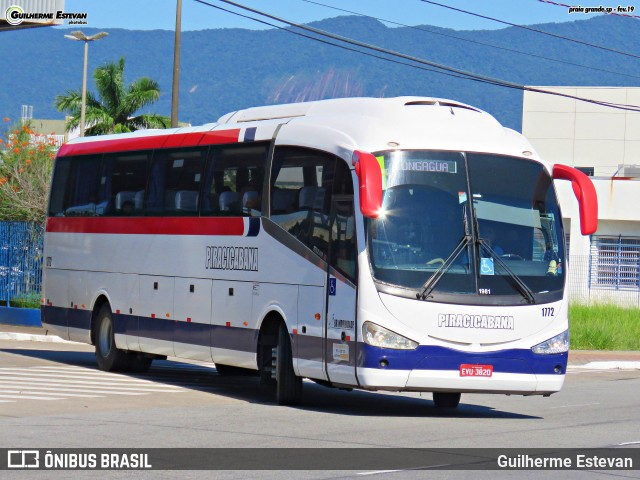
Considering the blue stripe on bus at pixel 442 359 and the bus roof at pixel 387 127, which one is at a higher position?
the bus roof at pixel 387 127

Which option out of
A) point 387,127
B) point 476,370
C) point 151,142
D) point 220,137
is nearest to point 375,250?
point 387,127

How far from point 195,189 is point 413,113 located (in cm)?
398

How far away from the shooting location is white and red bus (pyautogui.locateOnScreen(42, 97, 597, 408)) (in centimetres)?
1471

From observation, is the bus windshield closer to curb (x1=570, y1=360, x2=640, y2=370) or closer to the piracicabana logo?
curb (x1=570, y1=360, x2=640, y2=370)

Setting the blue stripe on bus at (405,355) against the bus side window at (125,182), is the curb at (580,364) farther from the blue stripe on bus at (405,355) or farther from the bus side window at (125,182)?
the blue stripe on bus at (405,355)

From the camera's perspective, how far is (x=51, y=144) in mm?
42250

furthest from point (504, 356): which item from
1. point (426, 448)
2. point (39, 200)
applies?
point (39, 200)

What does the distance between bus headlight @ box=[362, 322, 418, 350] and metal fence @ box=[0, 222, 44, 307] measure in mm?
16338

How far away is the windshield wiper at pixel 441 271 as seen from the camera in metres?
14.7

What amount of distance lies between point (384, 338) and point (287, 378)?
1.90 metres

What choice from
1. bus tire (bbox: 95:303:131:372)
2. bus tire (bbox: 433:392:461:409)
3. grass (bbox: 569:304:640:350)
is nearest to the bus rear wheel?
bus tire (bbox: 95:303:131:372)

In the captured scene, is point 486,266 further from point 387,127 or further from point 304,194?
point 304,194

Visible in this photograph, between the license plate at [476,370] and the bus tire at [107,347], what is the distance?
7332 millimetres

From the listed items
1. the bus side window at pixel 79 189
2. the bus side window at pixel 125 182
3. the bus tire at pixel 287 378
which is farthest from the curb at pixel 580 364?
the bus tire at pixel 287 378
